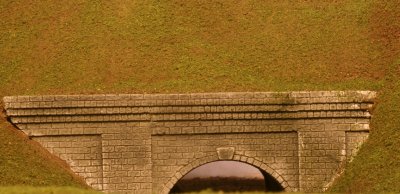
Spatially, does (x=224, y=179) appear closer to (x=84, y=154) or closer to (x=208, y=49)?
(x=208, y=49)

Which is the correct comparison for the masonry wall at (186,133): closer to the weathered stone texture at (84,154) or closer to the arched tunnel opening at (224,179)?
the weathered stone texture at (84,154)

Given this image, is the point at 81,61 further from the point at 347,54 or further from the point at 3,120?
the point at 347,54

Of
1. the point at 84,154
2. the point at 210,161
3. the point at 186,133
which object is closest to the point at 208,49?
the point at 186,133

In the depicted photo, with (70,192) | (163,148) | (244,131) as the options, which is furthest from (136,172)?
(70,192)

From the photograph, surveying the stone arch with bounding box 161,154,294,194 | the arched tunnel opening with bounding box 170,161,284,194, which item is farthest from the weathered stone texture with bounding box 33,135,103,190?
the arched tunnel opening with bounding box 170,161,284,194

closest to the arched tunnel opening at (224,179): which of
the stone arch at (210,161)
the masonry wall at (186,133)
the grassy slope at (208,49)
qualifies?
the stone arch at (210,161)

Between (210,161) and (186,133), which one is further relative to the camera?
(210,161)
